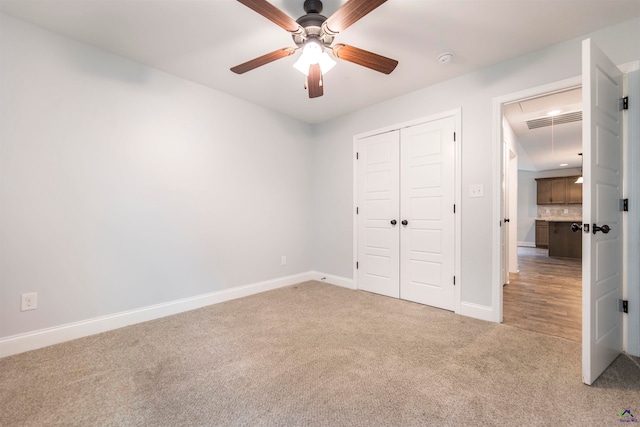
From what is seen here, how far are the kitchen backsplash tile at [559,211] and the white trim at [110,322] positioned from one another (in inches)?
377

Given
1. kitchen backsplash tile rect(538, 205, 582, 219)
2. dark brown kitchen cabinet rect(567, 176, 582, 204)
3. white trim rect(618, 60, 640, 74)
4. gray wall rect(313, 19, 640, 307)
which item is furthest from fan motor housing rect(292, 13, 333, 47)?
kitchen backsplash tile rect(538, 205, 582, 219)

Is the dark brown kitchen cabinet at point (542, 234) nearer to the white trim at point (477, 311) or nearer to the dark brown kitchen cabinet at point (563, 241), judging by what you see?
the dark brown kitchen cabinet at point (563, 241)

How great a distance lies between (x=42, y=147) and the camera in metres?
2.09

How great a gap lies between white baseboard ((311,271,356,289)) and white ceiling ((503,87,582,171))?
276cm

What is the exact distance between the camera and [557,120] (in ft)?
13.7

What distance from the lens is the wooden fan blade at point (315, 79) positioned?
1996 millimetres

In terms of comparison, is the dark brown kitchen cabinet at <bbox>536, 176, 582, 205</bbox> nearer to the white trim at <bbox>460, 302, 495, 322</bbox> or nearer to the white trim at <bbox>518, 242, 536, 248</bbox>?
the white trim at <bbox>518, 242, 536, 248</bbox>

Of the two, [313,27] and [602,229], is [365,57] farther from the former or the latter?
[602,229]

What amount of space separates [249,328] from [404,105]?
2.97m

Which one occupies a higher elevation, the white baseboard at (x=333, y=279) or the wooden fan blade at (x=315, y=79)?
the wooden fan blade at (x=315, y=79)

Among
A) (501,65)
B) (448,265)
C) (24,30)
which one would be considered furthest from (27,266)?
(501,65)

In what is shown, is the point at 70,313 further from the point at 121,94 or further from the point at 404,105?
the point at 404,105

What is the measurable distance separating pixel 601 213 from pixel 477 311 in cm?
137

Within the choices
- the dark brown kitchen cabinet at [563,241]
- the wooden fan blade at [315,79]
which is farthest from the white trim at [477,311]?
the dark brown kitchen cabinet at [563,241]
